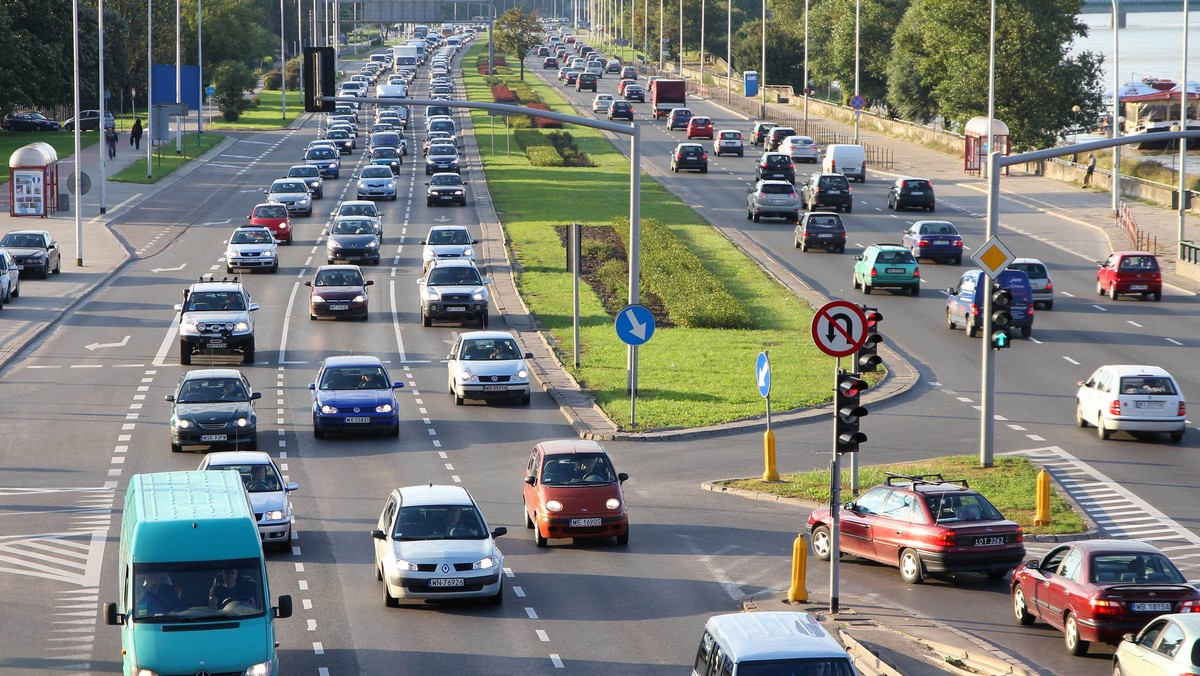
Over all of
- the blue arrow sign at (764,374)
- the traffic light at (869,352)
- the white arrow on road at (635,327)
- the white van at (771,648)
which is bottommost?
the white van at (771,648)

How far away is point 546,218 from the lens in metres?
68.0

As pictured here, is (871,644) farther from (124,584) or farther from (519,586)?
(124,584)

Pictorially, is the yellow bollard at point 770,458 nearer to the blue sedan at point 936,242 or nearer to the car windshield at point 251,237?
the blue sedan at point 936,242

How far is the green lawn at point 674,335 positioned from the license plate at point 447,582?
13216 mm

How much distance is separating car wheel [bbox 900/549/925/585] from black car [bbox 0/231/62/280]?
3748 cm

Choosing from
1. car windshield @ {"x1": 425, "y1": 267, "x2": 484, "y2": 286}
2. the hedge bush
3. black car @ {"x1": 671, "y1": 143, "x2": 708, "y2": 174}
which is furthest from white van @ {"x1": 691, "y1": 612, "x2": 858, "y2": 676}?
black car @ {"x1": 671, "y1": 143, "x2": 708, "y2": 174}

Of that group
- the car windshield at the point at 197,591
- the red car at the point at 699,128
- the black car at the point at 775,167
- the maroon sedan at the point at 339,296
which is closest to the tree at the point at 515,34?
the red car at the point at 699,128

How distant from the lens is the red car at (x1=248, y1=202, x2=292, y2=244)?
60.5 metres

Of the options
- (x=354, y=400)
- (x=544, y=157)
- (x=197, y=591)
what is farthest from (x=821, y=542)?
(x=544, y=157)

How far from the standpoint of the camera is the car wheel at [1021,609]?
799 inches

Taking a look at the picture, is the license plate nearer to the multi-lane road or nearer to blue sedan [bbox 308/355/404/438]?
the multi-lane road

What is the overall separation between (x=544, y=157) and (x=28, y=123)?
39.2 metres

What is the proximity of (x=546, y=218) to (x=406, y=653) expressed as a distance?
50.0 metres

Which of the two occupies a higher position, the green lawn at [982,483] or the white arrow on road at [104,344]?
the white arrow on road at [104,344]
